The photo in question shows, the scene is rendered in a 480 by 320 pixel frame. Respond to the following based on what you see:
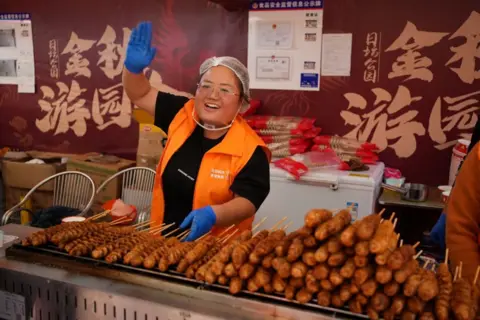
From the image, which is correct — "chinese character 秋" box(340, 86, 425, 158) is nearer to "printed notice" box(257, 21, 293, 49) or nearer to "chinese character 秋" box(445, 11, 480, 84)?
"chinese character 秋" box(445, 11, 480, 84)

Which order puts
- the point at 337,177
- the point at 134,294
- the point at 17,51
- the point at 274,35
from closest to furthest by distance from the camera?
1. the point at 134,294
2. the point at 337,177
3. the point at 274,35
4. the point at 17,51

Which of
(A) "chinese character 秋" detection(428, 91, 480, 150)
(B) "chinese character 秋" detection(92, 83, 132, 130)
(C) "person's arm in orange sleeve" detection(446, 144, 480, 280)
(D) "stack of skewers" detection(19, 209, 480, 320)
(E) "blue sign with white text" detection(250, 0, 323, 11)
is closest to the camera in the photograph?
(D) "stack of skewers" detection(19, 209, 480, 320)

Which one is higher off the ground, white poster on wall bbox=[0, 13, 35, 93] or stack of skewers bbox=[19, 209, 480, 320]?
white poster on wall bbox=[0, 13, 35, 93]

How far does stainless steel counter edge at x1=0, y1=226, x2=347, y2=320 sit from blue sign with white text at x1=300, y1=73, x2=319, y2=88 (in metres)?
3.40

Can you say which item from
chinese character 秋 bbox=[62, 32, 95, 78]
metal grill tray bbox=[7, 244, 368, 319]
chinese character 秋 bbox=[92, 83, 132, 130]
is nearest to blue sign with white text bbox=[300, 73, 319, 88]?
chinese character 秋 bbox=[92, 83, 132, 130]

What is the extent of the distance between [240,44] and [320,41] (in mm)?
863

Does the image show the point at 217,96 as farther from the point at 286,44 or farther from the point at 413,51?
the point at 413,51

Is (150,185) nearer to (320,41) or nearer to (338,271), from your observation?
(320,41)

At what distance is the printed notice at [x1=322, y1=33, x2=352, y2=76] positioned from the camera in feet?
14.1

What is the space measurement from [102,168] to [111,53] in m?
1.43

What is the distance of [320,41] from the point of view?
438cm

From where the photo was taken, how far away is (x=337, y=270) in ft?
4.18

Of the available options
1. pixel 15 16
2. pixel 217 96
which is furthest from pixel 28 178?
pixel 217 96

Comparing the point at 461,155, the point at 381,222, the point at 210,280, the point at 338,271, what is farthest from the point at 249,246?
the point at 461,155
